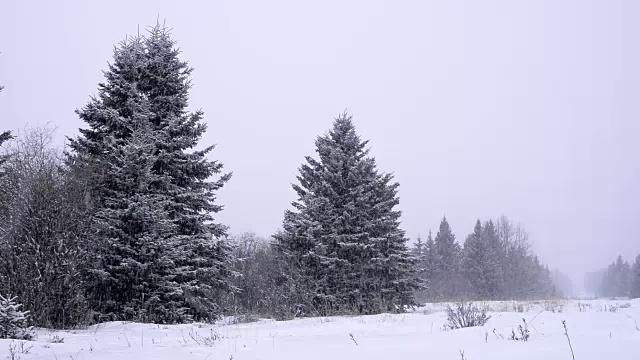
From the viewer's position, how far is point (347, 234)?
1939 cm

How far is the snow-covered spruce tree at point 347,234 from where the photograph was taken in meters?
18.7

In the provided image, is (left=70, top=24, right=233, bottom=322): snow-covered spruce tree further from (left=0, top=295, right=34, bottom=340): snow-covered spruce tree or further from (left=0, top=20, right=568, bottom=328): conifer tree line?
(left=0, top=295, right=34, bottom=340): snow-covered spruce tree

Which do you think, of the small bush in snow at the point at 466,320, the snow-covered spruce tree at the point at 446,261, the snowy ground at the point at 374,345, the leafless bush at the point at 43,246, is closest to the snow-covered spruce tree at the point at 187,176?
the leafless bush at the point at 43,246

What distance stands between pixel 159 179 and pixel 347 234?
9.17 meters

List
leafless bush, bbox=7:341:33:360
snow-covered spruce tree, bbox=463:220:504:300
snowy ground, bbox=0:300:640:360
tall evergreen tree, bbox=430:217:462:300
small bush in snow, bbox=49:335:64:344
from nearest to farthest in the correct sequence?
snowy ground, bbox=0:300:640:360 → leafless bush, bbox=7:341:33:360 → small bush in snow, bbox=49:335:64:344 → tall evergreen tree, bbox=430:217:462:300 → snow-covered spruce tree, bbox=463:220:504:300

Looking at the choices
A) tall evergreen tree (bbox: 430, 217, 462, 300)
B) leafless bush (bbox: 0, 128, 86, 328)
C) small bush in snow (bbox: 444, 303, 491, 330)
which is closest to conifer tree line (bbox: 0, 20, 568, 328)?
leafless bush (bbox: 0, 128, 86, 328)

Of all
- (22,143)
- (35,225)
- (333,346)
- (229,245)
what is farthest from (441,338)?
(22,143)

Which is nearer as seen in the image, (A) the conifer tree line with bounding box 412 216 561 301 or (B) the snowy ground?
(B) the snowy ground

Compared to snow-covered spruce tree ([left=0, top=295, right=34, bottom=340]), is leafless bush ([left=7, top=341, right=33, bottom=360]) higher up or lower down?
lower down

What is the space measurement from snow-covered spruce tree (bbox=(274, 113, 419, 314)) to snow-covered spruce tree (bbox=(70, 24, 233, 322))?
5009 mm

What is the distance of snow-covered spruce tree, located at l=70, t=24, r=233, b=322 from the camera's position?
12.2 metres

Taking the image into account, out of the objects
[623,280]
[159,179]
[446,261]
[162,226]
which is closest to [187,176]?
[159,179]

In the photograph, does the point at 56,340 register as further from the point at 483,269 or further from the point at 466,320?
the point at 483,269

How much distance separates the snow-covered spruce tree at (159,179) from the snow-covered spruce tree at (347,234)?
5.01 meters
